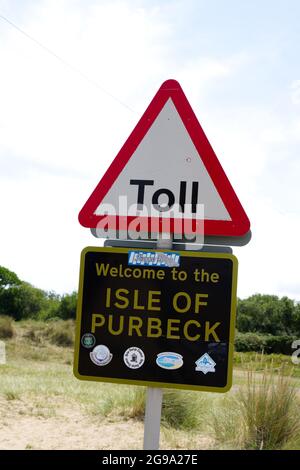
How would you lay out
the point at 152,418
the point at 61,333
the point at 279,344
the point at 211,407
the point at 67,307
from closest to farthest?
the point at 152,418, the point at 211,407, the point at 61,333, the point at 279,344, the point at 67,307

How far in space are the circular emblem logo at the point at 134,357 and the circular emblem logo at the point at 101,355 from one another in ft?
0.24

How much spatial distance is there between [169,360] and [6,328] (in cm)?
1881

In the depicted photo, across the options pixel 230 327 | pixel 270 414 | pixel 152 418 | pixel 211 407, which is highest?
pixel 230 327

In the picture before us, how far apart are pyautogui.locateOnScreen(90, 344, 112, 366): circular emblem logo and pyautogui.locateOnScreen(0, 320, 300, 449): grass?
9.96ft

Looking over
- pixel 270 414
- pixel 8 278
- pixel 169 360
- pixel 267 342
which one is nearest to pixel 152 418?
pixel 169 360

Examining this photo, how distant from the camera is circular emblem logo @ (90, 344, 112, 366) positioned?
90.4 inches

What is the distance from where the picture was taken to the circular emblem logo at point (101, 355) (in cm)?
229

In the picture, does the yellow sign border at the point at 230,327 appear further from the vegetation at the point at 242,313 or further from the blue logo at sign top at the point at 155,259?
the vegetation at the point at 242,313

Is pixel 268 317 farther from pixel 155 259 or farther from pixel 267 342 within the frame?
pixel 155 259

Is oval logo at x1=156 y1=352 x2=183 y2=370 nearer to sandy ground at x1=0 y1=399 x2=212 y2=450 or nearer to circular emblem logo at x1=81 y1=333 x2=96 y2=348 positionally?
circular emblem logo at x1=81 y1=333 x2=96 y2=348

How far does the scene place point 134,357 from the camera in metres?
2.27

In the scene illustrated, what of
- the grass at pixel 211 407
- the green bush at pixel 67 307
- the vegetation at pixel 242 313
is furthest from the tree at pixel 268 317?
the grass at pixel 211 407
